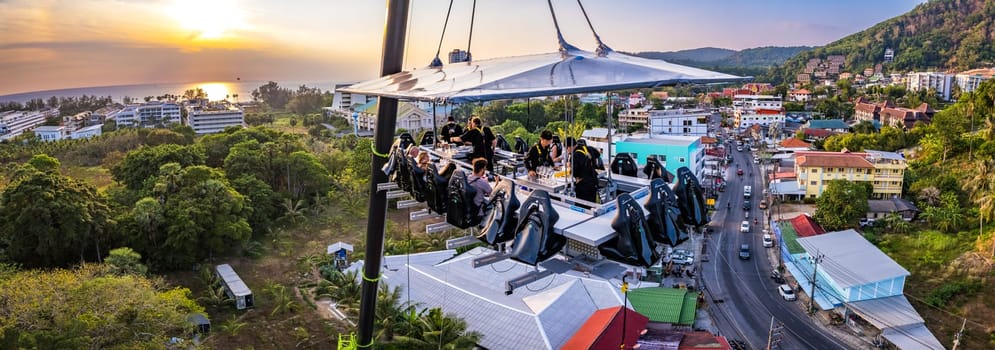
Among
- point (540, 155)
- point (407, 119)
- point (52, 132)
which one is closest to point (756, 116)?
point (407, 119)

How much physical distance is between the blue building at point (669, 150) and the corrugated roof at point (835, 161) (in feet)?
15.5

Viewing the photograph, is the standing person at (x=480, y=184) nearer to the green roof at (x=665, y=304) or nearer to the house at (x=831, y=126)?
the green roof at (x=665, y=304)

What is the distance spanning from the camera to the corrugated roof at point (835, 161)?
2592cm

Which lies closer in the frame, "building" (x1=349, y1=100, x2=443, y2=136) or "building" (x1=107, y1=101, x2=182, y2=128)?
"building" (x1=349, y1=100, x2=443, y2=136)

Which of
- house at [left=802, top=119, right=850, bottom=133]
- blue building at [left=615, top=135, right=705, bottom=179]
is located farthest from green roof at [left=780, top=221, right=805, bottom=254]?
house at [left=802, top=119, right=850, bottom=133]

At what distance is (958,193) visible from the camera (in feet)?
79.0

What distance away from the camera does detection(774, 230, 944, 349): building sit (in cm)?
1434

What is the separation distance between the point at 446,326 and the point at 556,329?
246 centimetres

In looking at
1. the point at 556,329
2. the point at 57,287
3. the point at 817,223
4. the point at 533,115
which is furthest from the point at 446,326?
the point at 533,115

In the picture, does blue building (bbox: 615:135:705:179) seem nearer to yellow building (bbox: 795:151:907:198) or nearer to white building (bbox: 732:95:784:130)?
yellow building (bbox: 795:151:907:198)

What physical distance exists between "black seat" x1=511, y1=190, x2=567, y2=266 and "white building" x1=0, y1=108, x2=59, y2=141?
5463 cm

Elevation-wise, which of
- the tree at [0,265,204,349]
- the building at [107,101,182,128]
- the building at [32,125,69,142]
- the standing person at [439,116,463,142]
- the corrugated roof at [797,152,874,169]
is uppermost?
the standing person at [439,116,463,142]

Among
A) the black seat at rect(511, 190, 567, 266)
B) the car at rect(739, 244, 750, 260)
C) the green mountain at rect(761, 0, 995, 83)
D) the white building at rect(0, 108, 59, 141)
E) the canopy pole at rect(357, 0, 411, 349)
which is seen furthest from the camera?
the green mountain at rect(761, 0, 995, 83)

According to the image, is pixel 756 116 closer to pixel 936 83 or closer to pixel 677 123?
pixel 677 123
